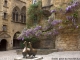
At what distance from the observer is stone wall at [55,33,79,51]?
60.1 ft

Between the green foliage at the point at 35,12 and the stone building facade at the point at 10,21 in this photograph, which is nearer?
the green foliage at the point at 35,12

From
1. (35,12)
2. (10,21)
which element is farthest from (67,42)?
(10,21)

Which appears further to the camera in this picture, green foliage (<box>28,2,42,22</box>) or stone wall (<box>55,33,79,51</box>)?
green foliage (<box>28,2,42,22</box>)

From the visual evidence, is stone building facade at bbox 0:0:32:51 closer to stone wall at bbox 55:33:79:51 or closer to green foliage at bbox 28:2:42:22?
green foliage at bbox 28:2:42:22

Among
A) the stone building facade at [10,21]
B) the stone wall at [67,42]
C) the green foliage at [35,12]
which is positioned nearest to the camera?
the stone wall at [67,42]

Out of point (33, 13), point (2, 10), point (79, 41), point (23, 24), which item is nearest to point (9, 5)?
point (2, 10)

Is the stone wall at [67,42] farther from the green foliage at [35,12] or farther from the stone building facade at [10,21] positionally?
the stone building facade at [10,21]

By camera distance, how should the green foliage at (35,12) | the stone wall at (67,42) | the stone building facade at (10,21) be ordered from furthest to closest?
1. the stone building facade at (10,21)
2. the green foliage at (35,12)
3. the stone wall at (67,42)

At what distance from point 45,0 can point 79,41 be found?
312 inches

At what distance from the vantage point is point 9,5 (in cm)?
3012

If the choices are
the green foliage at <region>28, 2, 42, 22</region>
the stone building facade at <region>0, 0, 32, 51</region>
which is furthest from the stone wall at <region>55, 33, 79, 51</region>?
the stone building facade at <region>0, 0, 32, 51</region>

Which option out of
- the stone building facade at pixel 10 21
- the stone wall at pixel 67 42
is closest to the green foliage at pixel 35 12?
the stone building facade at pixel 10 21

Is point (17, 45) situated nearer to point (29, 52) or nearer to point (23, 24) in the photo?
point (23, 24)

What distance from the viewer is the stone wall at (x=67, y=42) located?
722 inches
